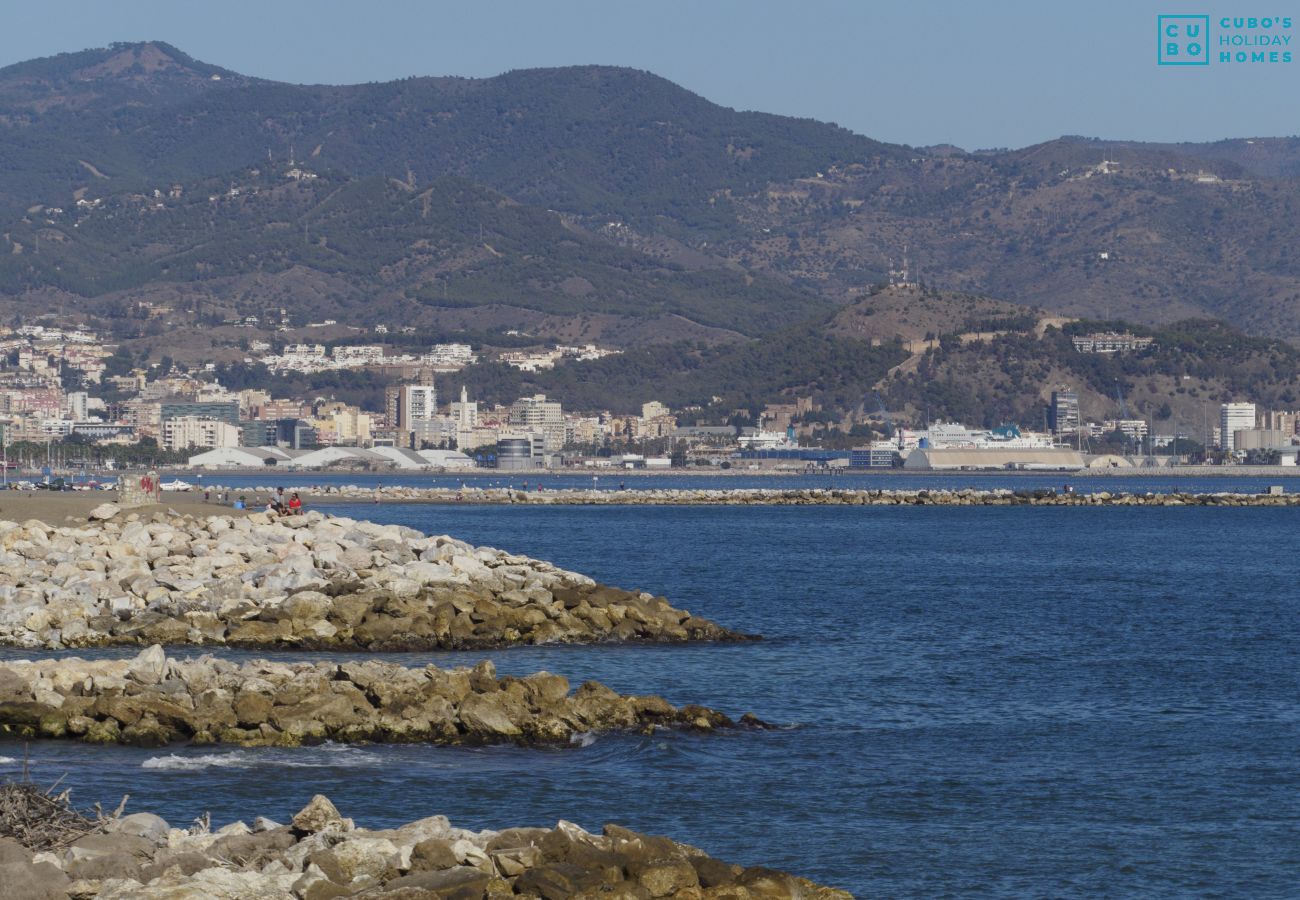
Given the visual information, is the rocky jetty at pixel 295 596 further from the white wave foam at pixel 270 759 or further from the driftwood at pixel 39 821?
the driftwood at pixel 39 821

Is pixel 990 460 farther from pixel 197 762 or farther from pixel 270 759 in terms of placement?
pixel 197 762

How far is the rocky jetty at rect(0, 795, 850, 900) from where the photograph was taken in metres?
12.0

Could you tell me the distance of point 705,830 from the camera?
1597cm

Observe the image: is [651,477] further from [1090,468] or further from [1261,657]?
[1261,657]

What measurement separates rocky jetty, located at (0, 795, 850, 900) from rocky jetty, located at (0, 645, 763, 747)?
5969mm

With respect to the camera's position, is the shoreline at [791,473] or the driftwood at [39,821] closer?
the driftwood at [39,821]

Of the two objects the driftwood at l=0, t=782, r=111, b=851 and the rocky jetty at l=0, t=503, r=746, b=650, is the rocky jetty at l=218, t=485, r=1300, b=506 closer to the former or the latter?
the rocky jetty at l=0, t=503, r=746, b=650

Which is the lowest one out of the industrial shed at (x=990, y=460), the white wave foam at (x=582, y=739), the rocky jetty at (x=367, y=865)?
the white wave foam at (x=582, y=739)

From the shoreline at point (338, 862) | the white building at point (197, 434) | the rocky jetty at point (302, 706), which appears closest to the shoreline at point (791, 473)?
the white building at point (197, 434)

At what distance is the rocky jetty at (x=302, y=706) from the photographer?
63.8ft

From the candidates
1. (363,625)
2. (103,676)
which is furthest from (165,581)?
(103,676)

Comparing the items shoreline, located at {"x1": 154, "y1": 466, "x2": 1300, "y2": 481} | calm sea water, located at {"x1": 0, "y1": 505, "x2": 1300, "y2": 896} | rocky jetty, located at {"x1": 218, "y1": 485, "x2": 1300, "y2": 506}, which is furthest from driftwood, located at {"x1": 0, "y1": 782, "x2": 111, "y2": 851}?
shoreline, located at {"x1": 154, "y1": 466, "x2": 1300, "y2": 481}

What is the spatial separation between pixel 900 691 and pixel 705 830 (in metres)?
8.73

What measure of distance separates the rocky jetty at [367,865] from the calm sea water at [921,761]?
2091 millimetres
